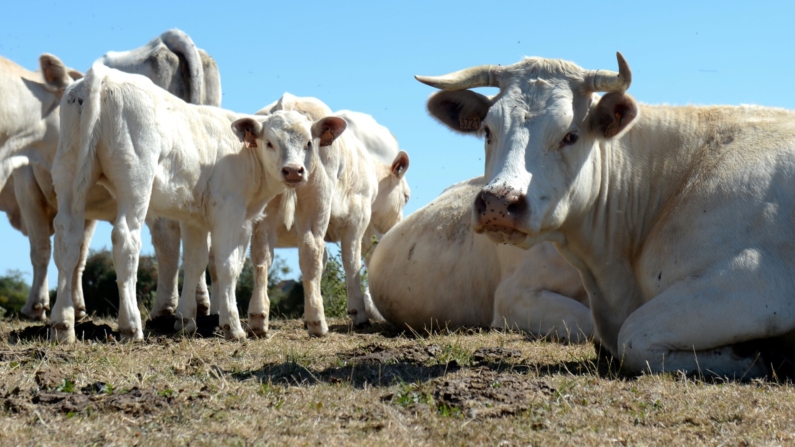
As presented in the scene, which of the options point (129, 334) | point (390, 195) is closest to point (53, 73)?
point (129, 334)

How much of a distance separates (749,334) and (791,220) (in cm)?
79

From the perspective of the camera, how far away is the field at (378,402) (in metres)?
4.44

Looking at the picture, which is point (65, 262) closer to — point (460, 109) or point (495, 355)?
point (460, 109)

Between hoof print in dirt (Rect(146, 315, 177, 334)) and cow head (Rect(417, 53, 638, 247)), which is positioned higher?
cow head (Rect(417, 53, 638, 247))

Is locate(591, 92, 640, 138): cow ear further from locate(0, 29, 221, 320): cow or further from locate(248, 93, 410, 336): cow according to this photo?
locate(0, 29, 221, 320): cow

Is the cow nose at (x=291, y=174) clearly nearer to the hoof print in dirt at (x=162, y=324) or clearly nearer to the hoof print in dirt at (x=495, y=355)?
the hoof print in dirt at (x=162, y=324)

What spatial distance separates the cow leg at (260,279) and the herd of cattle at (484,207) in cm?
2

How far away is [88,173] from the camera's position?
7.93 m

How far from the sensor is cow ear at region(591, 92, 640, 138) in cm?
618

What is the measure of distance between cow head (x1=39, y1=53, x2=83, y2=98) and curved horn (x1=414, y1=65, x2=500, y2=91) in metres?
5.45

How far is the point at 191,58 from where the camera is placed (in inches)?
530

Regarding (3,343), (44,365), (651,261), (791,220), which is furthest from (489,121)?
(3,343)

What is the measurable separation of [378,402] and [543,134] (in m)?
1.98

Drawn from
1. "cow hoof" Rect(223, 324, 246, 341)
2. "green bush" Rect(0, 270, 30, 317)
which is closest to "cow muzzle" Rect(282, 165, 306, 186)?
"cow hoof" Rect(223, 324, 246, 341)
